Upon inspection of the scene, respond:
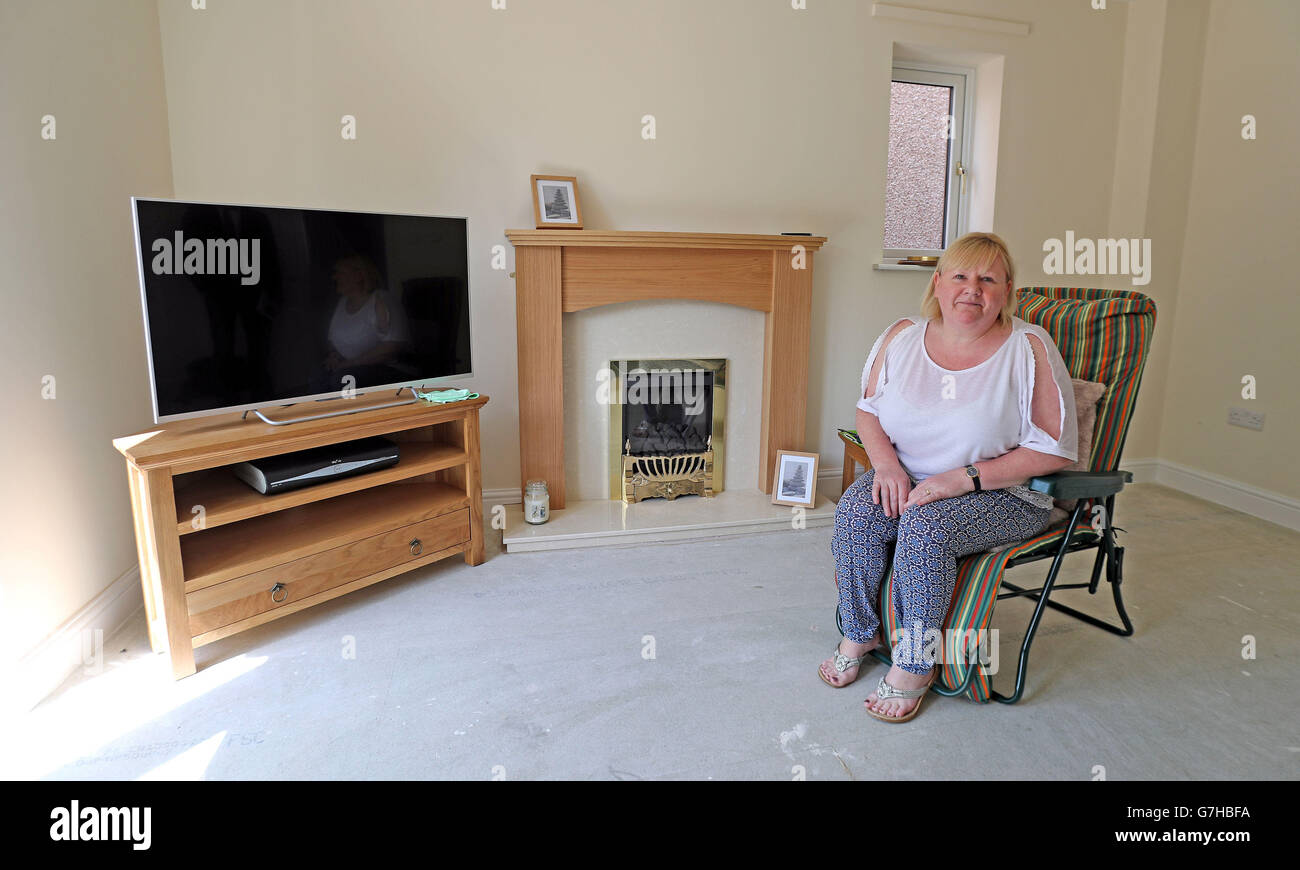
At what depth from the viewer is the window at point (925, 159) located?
11.7ft

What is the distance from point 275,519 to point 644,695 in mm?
1331

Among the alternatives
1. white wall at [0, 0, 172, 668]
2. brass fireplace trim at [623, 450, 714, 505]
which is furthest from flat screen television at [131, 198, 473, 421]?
brass fireplace trim at [623, 450, 714, 505]

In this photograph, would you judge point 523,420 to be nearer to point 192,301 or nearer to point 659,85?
point 192,301

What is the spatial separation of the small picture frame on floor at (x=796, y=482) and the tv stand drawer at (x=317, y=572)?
1.36 m

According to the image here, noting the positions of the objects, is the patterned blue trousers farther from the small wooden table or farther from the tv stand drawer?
the tv stand drawer

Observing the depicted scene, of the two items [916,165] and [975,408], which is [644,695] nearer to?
[975,408]

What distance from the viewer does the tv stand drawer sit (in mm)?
1948

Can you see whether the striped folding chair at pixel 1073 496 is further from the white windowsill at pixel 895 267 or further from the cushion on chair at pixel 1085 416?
the white windowsill at pixel 895 267

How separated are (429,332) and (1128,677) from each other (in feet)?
7.84

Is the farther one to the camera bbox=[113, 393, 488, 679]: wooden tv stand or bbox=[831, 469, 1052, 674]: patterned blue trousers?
bbox=[113, 393, 488, 679]: wooden tv stand

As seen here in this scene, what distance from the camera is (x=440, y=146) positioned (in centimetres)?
285

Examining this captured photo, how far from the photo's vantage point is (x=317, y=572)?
85.7 inches

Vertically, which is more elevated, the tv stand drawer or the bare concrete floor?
the tv stand drawer

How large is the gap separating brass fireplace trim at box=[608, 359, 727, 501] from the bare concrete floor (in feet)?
2.22
